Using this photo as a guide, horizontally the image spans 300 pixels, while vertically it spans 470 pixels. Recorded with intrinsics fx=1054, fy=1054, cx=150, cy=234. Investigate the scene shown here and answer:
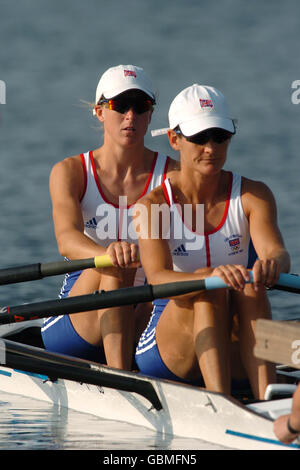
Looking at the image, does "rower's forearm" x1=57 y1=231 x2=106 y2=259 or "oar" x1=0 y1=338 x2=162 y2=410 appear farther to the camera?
"rower's forearm" x1=57 y1=231 x2=106 y2=259

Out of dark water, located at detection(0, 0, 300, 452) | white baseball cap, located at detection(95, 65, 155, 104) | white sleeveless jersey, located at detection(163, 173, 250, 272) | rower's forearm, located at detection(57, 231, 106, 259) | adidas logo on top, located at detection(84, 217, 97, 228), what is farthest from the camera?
dark water, located at detection(0, 0, 300, 452)

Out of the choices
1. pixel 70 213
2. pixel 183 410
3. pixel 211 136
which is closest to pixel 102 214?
pixel 70 213

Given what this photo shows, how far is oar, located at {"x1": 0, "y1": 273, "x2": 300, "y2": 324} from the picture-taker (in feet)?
14.5

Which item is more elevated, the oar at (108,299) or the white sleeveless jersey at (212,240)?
the white sleeveless jersey at (212,240)

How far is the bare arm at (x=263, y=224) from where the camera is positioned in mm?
4746

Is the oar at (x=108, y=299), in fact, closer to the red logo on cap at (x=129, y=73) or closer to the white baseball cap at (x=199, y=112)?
the white baseball cap at (x=199, y=112)

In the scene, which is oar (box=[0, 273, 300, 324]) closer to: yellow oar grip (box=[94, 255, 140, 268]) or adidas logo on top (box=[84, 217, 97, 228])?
yellow oar grip (box=[94, 255, 140, 268])

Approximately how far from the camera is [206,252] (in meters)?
4.91

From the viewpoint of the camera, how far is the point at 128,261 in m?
4.83

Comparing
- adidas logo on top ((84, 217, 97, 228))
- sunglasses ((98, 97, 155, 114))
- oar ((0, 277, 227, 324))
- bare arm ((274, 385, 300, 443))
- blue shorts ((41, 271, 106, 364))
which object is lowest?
Answer: bare arm ((274, 385, 300, 443))

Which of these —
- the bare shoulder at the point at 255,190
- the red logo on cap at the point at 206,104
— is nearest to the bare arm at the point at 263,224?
the bare shoulder at the point at 255,190

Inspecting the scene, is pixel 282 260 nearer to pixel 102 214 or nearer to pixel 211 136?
pixel 211 136

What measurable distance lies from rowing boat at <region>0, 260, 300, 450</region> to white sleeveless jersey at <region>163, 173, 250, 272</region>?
1.14ft

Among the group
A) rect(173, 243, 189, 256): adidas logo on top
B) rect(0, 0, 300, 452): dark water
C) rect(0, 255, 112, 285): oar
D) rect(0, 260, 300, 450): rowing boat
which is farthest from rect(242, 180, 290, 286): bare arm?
rect(0, 0, 300, 452): dark water
